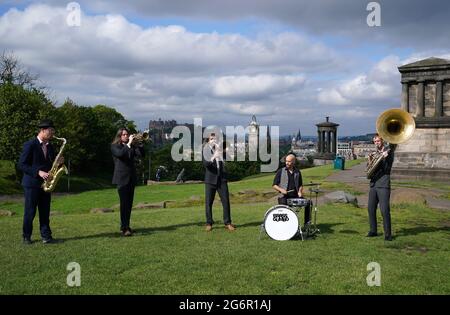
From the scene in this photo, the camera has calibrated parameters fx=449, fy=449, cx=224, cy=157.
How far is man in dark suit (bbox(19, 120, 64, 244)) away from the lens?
9547 millimetres

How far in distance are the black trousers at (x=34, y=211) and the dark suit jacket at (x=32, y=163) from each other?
0.15m

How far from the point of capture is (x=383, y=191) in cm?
1079

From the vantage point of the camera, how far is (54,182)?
9.87 meters

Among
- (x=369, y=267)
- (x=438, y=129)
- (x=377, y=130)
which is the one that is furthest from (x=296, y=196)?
(x=438, y=129)

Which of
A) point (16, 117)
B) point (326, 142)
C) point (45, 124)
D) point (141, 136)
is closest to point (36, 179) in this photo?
point (45, 124)

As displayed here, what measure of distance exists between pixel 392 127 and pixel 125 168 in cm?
650

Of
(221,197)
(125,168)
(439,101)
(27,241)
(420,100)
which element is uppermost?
(420,100)

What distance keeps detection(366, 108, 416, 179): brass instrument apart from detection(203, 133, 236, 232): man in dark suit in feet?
11.8

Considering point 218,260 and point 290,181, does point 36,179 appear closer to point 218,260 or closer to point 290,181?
point 218,260

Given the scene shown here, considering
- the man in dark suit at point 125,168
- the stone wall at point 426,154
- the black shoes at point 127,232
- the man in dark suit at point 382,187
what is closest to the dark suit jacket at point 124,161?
the man in dark suit at point 125,168

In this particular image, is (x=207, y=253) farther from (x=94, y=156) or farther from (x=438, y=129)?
(x=94, y=156)

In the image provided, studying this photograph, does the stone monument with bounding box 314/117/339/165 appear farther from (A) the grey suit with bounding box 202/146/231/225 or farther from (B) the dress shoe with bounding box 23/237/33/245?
(B) the dress shoe with bounding box 23/237/33/245
